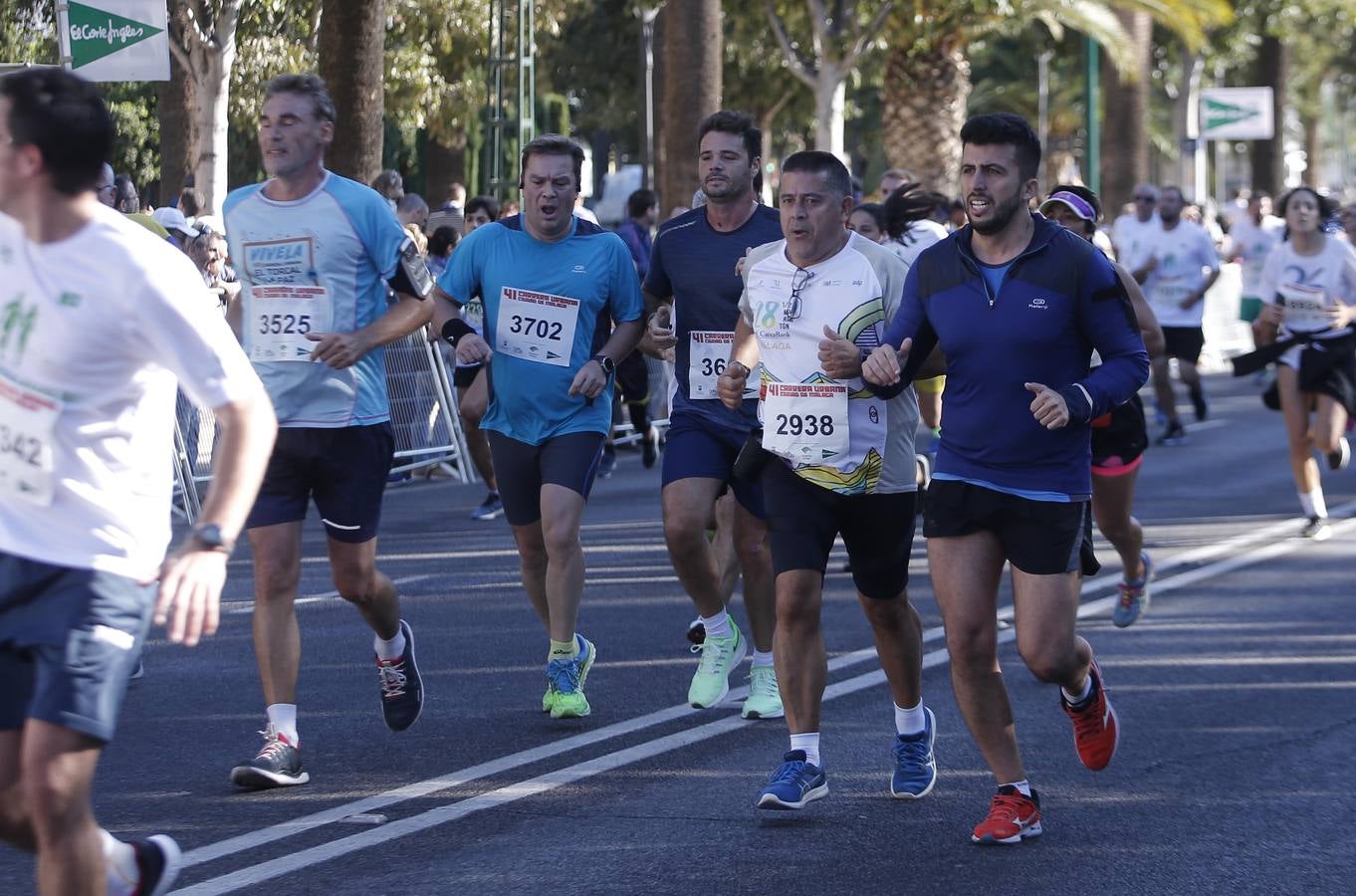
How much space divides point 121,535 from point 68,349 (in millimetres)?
374

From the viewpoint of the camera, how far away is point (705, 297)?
24.3ft

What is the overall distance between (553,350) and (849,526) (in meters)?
1.64

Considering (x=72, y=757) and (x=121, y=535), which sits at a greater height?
(x=121, y=535)

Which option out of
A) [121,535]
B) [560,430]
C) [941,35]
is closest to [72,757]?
[121,535]

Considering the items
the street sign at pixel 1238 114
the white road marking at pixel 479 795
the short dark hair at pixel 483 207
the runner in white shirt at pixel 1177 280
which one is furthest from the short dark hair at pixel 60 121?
the street sign at pixel 1238 114

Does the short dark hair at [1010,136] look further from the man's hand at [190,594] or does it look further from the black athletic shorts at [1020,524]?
the man's hand at [190,594]

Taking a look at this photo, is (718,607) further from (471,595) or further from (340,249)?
(471,595)

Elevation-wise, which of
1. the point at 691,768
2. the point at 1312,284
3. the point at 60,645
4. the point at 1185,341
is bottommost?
the point at 691,768

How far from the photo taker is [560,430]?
746cm

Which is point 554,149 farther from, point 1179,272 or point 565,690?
point 1179,272

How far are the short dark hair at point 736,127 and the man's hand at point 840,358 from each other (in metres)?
1.52

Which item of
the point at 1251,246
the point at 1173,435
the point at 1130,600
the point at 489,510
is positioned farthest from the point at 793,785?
the point at 1251,246

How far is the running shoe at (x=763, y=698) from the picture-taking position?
293 inches

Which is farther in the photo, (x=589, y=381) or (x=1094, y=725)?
(x=589, y=381)
